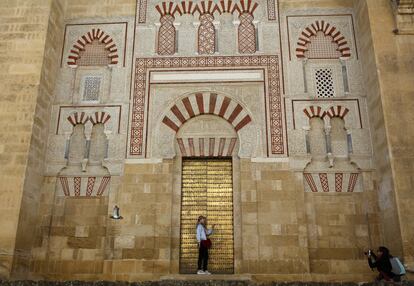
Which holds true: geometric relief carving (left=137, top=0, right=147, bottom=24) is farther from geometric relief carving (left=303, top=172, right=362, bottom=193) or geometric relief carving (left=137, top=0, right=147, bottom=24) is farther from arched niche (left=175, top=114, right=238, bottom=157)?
geometric relief carving (left=303, top=172, right=362, bottom=193)

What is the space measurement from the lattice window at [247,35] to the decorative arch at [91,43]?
2114 millimetres

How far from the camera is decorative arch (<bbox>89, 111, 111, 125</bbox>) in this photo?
675cm

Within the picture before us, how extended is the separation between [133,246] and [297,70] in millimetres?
3748

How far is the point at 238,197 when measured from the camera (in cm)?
633

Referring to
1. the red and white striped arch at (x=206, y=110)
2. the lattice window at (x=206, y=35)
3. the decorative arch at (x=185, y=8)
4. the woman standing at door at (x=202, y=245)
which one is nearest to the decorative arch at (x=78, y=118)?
the red and white striped arch at (x=206, y=110)

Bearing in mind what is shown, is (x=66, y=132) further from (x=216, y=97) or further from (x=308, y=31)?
(x=308, y=31)

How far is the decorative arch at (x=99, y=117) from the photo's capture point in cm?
675

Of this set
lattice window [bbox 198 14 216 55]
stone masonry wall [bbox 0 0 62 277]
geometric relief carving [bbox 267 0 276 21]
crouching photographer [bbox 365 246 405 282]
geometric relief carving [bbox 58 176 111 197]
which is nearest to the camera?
crouching photographer [bbox 365 246 405 282]

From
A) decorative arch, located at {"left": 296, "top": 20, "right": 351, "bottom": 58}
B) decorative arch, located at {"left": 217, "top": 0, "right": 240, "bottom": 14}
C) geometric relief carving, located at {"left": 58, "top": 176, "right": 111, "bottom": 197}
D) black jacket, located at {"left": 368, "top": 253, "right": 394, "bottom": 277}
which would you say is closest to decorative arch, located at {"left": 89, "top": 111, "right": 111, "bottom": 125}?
geometric relief carving, located at {"left": 58, "top": 176, "right": 111, "bottom": 197}

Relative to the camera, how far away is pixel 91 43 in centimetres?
732

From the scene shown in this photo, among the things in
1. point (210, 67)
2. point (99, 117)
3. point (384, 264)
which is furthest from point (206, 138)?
point (384, 264)

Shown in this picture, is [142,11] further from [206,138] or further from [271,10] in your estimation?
[206,138]

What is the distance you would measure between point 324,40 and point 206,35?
1.99 m

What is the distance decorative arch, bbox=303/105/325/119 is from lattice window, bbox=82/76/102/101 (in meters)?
3.38
